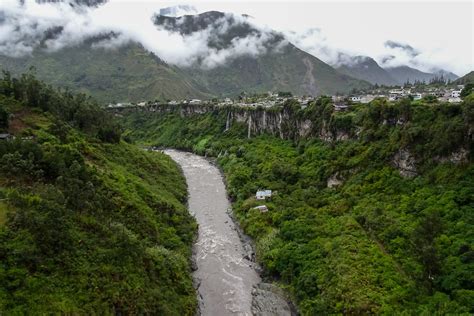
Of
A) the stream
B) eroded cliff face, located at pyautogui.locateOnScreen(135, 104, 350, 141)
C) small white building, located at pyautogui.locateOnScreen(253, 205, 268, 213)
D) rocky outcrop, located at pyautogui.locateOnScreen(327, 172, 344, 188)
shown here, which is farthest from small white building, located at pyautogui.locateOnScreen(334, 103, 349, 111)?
small white building, located at pyautogui.locateOnScreen(253, 205, 268, 213)

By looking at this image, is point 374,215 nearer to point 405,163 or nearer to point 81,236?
point 405,163

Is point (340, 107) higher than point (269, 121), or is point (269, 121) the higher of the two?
point (340, 107)

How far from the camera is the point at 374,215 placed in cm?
4791

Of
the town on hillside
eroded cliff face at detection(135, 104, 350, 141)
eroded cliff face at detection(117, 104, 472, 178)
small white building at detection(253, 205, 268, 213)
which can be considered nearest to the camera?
eroded cliff face at detection(117, 104, 472, 178)

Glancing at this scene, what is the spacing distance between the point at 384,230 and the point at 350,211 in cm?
834

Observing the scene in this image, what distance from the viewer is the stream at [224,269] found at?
135 feet

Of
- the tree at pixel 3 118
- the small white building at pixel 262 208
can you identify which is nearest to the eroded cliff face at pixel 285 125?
the small white building at pixel 262 208

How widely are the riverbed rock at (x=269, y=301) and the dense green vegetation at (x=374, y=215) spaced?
1.35m

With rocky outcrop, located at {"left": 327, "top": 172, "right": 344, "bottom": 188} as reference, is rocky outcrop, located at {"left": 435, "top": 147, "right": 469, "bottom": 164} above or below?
above

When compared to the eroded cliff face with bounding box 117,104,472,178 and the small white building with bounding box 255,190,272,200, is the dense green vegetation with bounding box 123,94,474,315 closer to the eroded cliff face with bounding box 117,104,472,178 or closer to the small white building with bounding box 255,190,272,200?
the eroded cliff face with bounding box 117,104,472,178

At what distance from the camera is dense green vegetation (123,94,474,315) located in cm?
3562

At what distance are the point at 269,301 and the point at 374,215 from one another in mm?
16114

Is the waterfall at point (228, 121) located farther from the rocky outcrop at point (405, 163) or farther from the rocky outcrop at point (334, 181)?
the rocky outcrop at point (405, 163)

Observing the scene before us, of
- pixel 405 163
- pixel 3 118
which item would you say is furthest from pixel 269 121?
pixel 3 118
